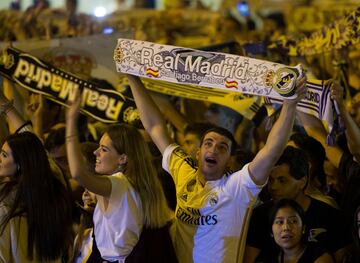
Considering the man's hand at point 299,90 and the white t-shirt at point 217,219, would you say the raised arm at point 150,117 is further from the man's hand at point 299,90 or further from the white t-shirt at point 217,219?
the man's hand at point 299,90

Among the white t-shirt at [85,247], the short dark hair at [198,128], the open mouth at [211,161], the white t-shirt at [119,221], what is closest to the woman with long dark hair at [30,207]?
the white t-shirt at [85,247]

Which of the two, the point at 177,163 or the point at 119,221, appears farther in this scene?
the point at 177,163

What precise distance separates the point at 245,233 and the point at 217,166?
0.34m

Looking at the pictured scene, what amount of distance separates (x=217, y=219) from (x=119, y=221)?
1.45 ft

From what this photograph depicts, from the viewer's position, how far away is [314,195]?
14.2ft

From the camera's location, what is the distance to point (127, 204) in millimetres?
3771

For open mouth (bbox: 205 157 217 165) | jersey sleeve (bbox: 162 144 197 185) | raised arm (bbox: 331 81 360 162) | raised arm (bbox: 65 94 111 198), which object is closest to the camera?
raised arm (bbox: 65 94 111 198)

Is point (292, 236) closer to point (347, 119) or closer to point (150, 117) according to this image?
point (347, 119)

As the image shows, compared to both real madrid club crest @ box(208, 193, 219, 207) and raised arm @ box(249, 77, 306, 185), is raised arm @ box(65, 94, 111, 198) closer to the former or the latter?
real madrid club crest @ box(208, 193, 219, 207)

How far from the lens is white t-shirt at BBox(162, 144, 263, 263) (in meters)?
3.77

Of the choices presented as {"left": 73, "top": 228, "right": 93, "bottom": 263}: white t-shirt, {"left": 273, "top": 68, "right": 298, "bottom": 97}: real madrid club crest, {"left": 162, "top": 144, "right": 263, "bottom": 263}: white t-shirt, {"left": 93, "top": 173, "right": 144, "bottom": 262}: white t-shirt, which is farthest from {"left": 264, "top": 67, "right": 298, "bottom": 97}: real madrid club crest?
{"left": 73, "top": 228, "right": 93, "bottom": 263}: white t-shirt

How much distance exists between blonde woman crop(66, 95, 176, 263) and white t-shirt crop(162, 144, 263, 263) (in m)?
0.09

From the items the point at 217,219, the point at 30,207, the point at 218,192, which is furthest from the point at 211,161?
the point at 30,207

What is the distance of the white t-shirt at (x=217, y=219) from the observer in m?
3.77
